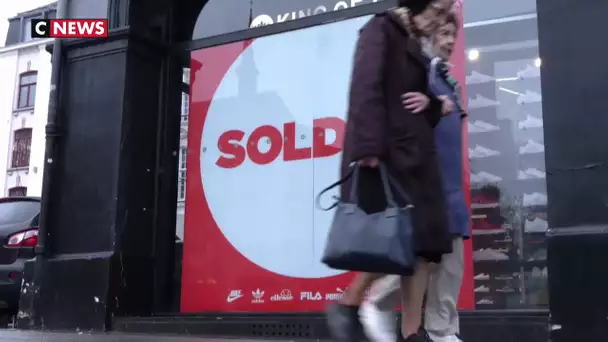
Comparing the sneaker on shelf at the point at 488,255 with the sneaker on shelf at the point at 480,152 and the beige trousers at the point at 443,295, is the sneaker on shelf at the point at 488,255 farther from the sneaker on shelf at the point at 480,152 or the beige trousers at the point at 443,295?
the beige trousers at the point at 443,295

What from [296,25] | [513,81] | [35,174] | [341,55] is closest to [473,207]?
[513,81]

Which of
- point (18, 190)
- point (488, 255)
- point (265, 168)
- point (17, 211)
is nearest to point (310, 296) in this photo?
point (265, 168)

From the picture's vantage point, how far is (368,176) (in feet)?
8.99

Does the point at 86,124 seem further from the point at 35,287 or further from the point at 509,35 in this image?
the point at 509,35

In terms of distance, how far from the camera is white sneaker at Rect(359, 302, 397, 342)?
2834mm

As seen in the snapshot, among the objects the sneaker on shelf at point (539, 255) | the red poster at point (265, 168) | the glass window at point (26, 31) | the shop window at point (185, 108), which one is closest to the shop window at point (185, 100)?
the shop window at point (185, 108)

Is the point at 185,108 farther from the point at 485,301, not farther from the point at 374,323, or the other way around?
the point at 374,323

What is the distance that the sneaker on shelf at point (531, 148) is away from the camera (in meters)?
4.86

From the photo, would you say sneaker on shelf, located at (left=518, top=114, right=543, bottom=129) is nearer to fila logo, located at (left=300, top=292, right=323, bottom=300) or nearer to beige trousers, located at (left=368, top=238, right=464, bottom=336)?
beige trousers, located at (left=368, top=238, right=464, bottom=336)

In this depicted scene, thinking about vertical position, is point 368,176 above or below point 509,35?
below

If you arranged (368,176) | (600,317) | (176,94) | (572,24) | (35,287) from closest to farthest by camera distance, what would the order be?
(368,176), (600,317), (572,24), (35,287), (176,94)

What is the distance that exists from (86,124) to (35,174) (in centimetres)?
2598

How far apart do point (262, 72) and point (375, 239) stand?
3.78 m

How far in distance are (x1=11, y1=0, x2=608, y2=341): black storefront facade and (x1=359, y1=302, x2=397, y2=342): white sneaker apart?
65.8 inches
